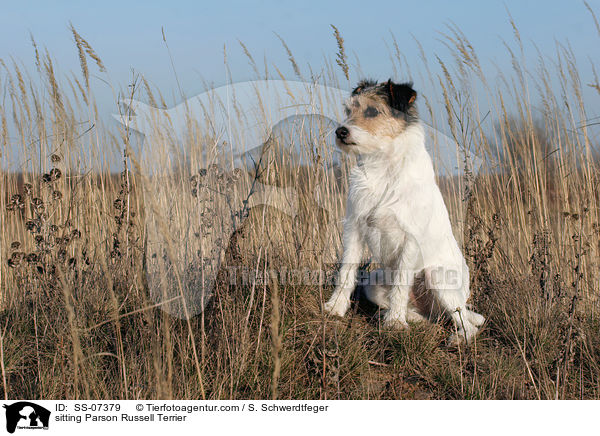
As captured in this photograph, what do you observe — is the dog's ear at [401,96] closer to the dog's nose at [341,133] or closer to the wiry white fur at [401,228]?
the wiry white fur at [401,228]

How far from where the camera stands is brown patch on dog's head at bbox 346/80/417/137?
3125mm

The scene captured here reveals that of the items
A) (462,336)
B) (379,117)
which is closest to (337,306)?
(462,336)

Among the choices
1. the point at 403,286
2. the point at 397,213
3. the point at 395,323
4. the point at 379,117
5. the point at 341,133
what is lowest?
the point at 395,323

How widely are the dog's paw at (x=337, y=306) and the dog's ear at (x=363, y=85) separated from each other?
1.50 meters

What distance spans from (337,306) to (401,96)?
1509mm

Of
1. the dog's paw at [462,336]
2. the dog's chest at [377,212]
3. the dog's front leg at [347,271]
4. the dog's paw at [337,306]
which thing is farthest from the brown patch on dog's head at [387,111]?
the dog's paw at [462,336]

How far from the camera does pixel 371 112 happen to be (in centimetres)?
317

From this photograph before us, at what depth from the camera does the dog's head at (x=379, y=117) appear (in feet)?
9.98

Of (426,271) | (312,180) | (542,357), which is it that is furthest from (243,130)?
(542,357)

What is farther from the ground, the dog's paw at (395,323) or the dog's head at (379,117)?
the dog's head at (379,117)
